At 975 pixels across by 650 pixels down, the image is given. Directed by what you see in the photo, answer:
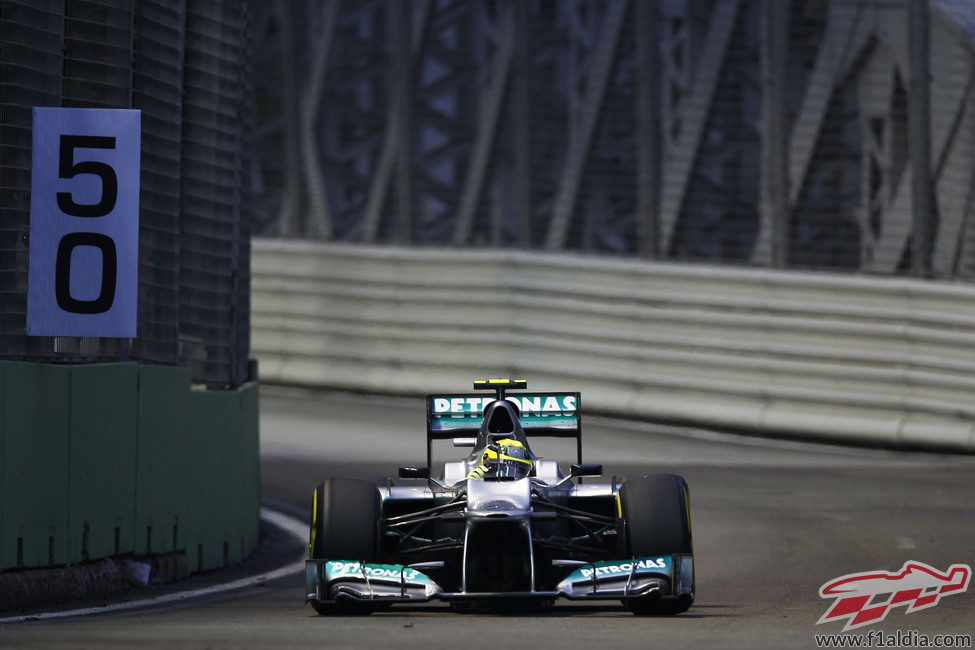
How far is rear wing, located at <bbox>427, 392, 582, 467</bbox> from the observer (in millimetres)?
11891

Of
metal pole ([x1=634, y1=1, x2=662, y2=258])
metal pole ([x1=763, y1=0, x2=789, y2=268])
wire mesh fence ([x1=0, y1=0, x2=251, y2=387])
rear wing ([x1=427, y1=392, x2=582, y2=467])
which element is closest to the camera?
wire mesh fence ([x1=0, y1=0, x2=251, y2=387])

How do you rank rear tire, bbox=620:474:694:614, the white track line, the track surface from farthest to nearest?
the white track line, rear tire, bbox=620:474:694:614, the track surface

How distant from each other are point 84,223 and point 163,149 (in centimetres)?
173

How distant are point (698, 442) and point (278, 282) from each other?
5358mm

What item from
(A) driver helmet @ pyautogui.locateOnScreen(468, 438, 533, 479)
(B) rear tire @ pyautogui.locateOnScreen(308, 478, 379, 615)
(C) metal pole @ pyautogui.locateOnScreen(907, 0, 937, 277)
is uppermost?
(C) metal pole @ pyautogui.locateOnScreen(907, 0, 937, 277)

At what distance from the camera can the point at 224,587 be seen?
12.6 metres

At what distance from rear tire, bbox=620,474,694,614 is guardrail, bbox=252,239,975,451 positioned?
7.91 metres

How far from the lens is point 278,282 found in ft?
73.1

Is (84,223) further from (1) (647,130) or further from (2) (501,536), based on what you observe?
(1) (647,130)

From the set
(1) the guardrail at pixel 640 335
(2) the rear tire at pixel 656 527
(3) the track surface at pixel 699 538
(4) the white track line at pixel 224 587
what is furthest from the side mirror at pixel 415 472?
(1) the guardrail at pixel 640 335

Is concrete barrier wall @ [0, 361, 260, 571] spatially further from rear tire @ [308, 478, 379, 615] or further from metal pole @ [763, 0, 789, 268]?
metal pole @ [763, 0, 789, 268]

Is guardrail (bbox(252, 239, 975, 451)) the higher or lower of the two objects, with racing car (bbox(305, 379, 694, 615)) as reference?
higher

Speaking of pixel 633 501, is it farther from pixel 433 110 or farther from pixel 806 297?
pixel 433 110

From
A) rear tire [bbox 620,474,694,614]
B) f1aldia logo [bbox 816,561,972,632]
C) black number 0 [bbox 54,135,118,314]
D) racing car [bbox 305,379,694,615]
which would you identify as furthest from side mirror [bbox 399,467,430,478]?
f1aldia logo [bbox 816,561,972,632]
